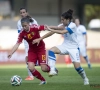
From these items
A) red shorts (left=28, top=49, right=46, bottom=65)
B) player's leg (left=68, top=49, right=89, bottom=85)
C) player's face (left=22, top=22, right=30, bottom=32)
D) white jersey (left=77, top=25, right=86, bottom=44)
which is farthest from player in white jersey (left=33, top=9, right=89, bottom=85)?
white jersey (left=77, top=25, right=86, bottom=44)

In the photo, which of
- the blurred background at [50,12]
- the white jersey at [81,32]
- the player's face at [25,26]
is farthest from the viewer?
the blurred background at [50,12]

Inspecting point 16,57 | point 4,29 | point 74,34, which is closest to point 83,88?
point 74,34

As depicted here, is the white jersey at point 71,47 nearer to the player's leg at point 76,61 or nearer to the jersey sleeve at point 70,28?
the player's leg at point 76,61

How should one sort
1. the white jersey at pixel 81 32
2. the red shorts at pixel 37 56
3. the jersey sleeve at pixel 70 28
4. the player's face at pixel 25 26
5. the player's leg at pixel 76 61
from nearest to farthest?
the player's face at pixel 25 26 < the jersey sleeve at pixel 70 28 < the player's leg at pixel 76 61 < the red shorts at pixel 37 56 < the white jersey at pixel 81 32

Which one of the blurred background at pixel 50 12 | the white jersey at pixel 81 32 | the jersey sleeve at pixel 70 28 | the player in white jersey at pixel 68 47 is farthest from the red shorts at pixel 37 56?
the blurred background at pixel 50 12

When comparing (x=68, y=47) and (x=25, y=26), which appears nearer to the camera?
(x=25, y=26)

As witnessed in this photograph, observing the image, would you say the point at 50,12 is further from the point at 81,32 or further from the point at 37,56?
the point at 37,56

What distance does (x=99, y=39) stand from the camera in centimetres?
3200

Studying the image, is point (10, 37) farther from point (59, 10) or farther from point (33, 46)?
point (33, 46)

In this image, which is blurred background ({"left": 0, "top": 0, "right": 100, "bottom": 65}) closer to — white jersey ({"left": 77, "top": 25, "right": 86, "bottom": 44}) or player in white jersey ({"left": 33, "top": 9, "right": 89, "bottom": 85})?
white jersey ({"left": 77, "top": 25, "right": 86, "bottom": 44})

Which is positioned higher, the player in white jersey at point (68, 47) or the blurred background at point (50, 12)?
the player in white jersey at point (68, 47)

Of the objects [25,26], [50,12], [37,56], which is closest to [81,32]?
[37,56]

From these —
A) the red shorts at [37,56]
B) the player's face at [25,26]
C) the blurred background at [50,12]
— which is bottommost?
the blurred background at [50,12]

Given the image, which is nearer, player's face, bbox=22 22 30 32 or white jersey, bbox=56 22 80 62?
player's face, bbox=22 22 30 32
